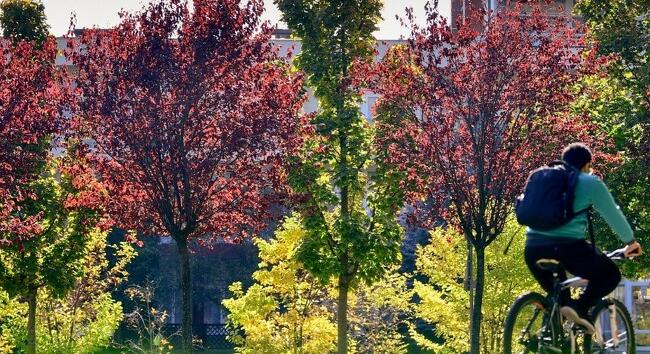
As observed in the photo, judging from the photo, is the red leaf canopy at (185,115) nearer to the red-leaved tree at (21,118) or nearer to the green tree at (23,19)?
the red-leaved tree at (21,118)

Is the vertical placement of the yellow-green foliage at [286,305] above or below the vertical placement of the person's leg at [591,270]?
above

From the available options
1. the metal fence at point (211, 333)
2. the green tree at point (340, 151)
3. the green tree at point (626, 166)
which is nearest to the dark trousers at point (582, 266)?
the green tree at point (626, 166)

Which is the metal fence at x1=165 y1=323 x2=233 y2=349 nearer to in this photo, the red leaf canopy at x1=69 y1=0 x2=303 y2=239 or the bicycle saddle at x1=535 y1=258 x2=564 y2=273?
the red leaf canopy at x1=69 y1=0 x2=303 y2=239

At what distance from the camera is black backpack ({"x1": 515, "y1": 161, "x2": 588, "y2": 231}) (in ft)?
31.9

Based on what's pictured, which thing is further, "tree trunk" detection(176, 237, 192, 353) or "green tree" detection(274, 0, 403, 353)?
"green tree" detection(274, 0, 403, 353)

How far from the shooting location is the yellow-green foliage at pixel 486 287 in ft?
111

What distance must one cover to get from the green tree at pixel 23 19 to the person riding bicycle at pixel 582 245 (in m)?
21.7

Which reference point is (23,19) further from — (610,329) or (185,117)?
(610,329)

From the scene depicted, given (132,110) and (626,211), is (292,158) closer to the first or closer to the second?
(132,110)

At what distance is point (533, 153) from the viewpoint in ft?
69.9

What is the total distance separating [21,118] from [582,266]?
14.2 m

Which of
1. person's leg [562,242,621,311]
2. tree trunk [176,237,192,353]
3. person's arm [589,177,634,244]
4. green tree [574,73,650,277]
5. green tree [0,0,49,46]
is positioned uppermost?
green tree [0,0,49,46]

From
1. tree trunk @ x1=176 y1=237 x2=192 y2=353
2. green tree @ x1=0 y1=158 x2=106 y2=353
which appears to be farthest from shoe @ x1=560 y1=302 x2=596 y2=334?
green tree @ x1=0 y1=158 x2=106 y2=353

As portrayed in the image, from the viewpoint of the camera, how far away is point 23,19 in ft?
98.0
